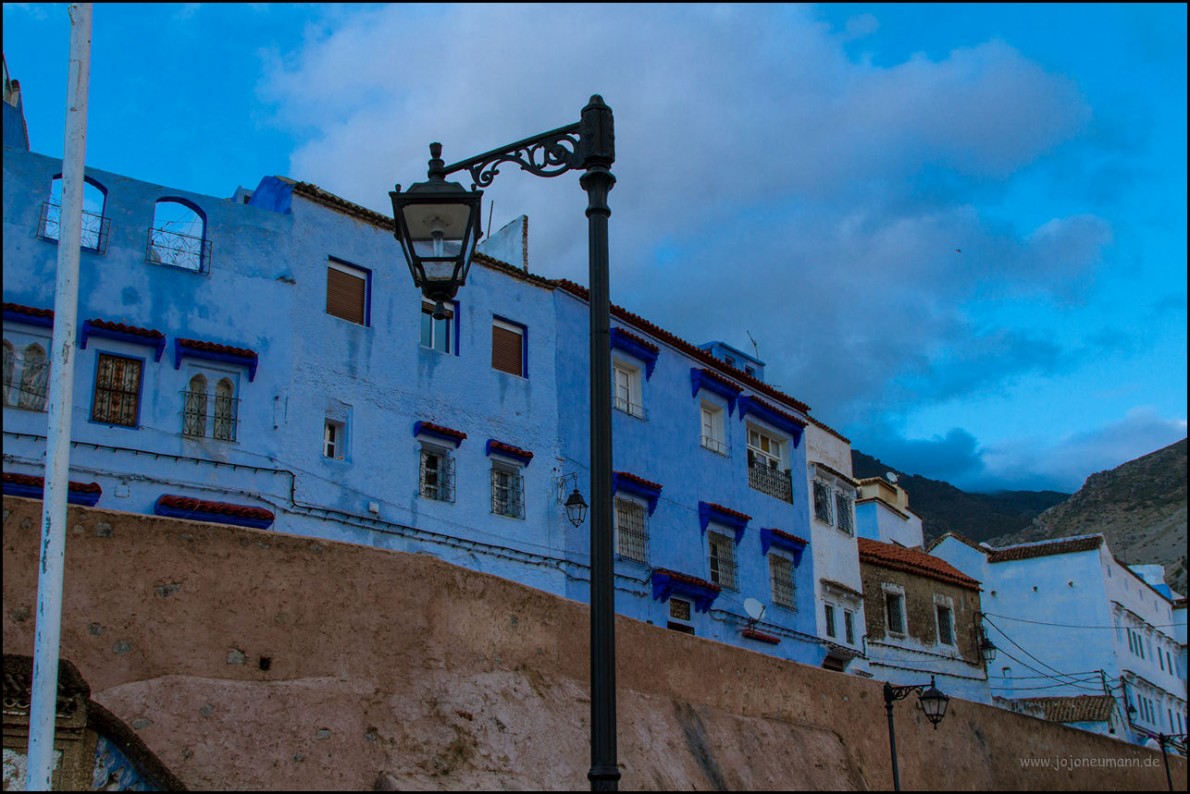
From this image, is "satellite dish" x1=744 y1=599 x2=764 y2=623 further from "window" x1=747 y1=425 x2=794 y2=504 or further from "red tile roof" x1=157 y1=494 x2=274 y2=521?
"red tile roof" x1=157 y1=494 x2=274 y2=521

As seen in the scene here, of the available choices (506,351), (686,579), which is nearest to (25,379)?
(506,351)

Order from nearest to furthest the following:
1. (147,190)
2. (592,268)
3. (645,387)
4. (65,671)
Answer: (592,268), (65,671), (147,190), (645,387)

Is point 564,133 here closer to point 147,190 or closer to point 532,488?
point 147,190

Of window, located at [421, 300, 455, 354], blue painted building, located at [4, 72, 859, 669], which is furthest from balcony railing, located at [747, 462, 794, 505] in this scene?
window, located at [421, 300, 455, 354]

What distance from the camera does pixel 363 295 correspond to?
25766 mm

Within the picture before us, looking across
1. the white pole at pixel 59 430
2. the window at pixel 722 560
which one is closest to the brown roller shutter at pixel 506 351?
the window at pixel 722 560

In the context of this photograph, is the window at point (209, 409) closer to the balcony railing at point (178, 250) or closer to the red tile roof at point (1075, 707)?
the balcony railing at point (178, 250)

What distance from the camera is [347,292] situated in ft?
83.7

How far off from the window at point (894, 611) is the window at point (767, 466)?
5939mm

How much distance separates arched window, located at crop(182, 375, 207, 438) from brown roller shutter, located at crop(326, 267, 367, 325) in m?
3.12

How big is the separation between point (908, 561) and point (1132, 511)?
198 feet

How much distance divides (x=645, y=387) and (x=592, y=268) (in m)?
22.4

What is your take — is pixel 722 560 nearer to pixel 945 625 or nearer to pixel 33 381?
pixel 945 625

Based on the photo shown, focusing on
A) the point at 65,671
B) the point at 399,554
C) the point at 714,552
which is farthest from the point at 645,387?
the point at 65,671
